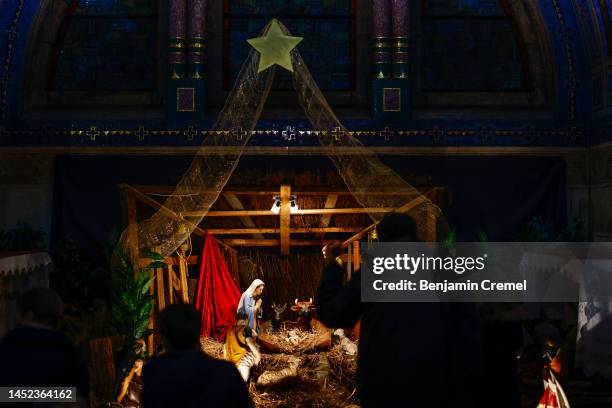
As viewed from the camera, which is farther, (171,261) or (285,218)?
(285,218)

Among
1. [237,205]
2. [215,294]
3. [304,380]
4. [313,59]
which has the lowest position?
[304,380]

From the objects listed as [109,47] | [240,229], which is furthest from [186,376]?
[109,47]

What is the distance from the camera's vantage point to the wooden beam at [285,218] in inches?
343

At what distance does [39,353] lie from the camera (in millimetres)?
3742

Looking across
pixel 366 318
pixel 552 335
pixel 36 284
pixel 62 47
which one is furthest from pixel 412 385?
pixel 62 47

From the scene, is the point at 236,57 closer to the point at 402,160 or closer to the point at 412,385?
the point at 402,160

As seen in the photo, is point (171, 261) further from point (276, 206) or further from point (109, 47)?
point (109, 47)

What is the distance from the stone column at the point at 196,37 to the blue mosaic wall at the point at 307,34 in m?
0.46

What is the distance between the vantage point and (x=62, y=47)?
37.1ft

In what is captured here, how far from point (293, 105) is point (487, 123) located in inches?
107

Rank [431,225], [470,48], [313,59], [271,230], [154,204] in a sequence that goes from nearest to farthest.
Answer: [431,225], [154,204], [271,230], [313,59], [470,48]

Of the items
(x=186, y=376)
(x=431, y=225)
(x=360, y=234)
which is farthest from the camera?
(x=360, y=234)

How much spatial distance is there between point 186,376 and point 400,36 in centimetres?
838

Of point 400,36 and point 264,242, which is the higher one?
point 400,36
